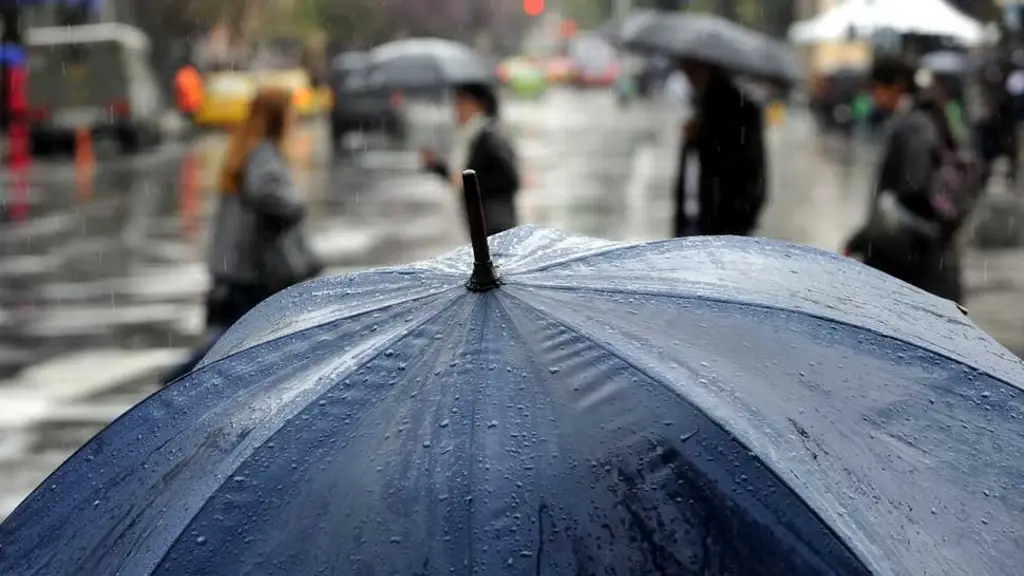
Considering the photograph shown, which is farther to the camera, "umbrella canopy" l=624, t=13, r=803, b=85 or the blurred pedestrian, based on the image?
"umbrella canopy" l=624, t=13, r=803, b=85

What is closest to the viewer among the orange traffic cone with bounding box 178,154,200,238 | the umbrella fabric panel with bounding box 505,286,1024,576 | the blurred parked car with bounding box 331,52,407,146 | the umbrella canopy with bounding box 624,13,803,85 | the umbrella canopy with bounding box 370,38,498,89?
the umbrella fabric panel with bounding box 505,286,1024,576

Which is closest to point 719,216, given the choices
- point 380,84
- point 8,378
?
point 8,378

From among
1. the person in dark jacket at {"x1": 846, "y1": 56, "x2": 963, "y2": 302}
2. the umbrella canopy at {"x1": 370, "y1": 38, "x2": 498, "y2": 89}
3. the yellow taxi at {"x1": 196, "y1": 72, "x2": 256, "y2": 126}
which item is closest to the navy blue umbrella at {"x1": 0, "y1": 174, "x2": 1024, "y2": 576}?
the person in dark jacket at {"x1": 846, "y1": 56, "x2": 963, "y2": 302}

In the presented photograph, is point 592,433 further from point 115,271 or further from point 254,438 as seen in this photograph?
point 115,271

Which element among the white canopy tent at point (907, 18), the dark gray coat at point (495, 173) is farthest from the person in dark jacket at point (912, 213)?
the white canopy tent at point (907, 18)

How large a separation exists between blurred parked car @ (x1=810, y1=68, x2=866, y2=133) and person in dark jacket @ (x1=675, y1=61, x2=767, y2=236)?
25737mm

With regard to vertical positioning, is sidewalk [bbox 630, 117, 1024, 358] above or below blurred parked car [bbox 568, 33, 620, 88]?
below

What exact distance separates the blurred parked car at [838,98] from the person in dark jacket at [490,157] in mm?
24929

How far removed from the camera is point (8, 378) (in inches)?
336

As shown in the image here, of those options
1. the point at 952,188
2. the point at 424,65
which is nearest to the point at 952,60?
the point at 424,65

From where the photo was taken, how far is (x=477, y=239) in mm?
2094

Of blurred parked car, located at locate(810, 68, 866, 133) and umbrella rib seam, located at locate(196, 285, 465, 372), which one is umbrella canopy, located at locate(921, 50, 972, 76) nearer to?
blurred parked car, located at locate(810, 68, 866, 133)

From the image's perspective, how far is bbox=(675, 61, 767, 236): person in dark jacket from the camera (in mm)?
6773

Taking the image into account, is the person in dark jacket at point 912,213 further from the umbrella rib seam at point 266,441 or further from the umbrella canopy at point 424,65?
the umbrella canopy at point 424,65
